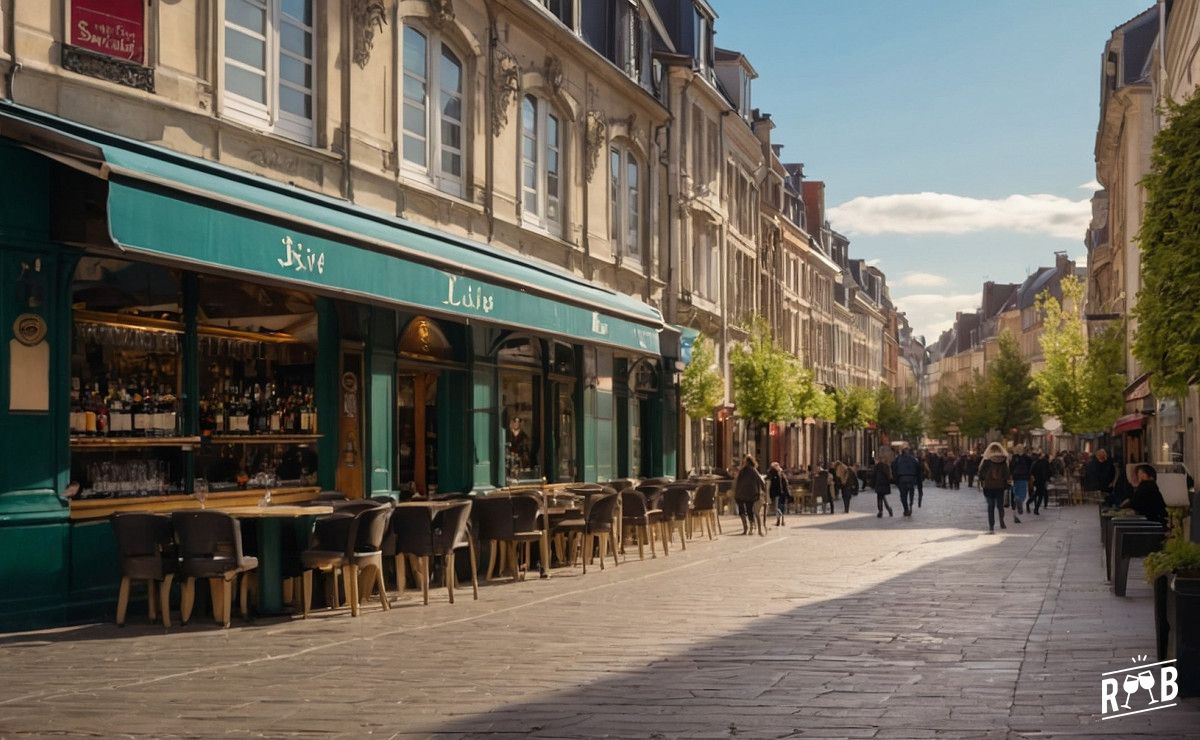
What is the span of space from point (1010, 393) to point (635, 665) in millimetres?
72269

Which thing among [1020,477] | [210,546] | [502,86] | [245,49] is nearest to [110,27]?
[245,49]

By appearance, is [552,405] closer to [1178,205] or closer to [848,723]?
[1178,205]

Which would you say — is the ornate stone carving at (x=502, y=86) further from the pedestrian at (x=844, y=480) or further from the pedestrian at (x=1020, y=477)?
the pedestrian at (x=844, y=480)

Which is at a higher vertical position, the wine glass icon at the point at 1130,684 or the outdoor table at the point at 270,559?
the outdoor table at the point at 270,559

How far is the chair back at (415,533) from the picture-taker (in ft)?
48.7

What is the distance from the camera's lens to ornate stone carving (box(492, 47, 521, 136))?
72.4 feet

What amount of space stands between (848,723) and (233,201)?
697 centimetres

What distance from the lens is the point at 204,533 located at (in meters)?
12.7

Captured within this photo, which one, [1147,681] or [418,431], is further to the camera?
[418,431]

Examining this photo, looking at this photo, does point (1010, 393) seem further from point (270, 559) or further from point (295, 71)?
point (270, 559)

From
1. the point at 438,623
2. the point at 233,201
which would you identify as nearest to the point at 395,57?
the point at 233,201

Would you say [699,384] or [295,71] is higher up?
[295,71]

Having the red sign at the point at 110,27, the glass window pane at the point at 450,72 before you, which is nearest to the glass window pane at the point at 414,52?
the glass window pane at the point at 450,72

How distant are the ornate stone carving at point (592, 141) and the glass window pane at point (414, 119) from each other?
7106mm
